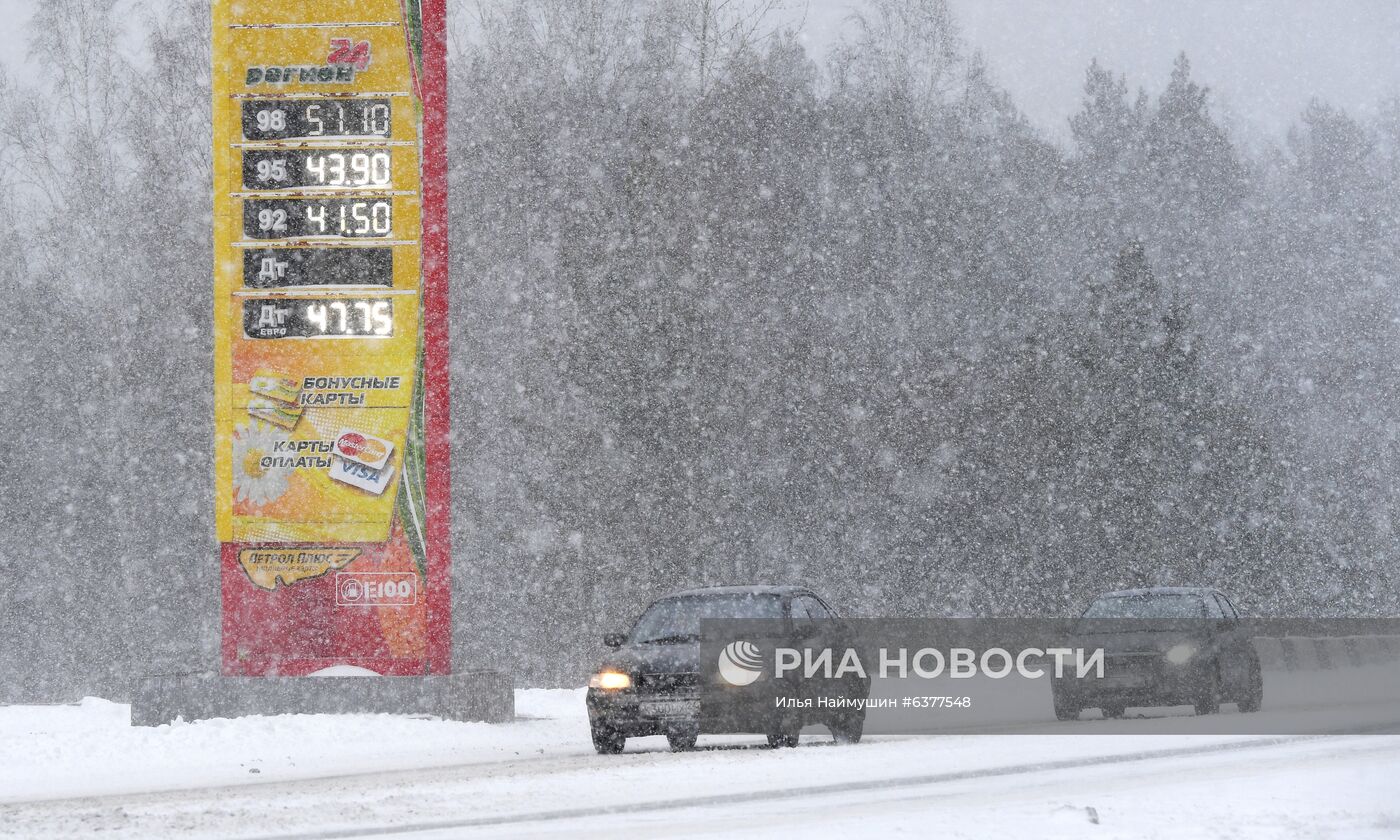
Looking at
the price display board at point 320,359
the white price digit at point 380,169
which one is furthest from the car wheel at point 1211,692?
the white price digit at point 380,169

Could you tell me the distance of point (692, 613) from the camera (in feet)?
55.7

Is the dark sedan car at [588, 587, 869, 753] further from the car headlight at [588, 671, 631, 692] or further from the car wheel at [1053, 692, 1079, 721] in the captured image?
the car wheel at [1053, 692, 1079, 721]

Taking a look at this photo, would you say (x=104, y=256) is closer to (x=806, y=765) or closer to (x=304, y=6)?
(x=304, y=6)

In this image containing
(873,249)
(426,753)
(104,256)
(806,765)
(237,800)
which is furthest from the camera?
(873,249)

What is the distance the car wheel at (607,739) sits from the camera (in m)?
16.2

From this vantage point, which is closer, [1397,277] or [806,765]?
[806,765]

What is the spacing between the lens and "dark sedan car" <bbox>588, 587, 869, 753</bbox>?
628 inches

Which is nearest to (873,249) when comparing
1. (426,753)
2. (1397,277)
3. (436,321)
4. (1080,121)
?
(1080,121)

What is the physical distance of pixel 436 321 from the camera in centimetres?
2112

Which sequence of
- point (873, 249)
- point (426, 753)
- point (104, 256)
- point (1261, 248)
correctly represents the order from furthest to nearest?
point (1261, 248) → point (873, 249) → point (104, 256) → point (426, 753)

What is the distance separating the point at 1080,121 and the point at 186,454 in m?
27.8

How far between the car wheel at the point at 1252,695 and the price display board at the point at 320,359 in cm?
882

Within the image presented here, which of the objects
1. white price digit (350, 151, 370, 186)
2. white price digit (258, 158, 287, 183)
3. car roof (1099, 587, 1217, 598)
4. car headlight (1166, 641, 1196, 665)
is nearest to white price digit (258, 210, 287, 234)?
white price digit (258, 158, 287, 183)

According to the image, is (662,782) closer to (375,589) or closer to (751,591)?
(751,591)
